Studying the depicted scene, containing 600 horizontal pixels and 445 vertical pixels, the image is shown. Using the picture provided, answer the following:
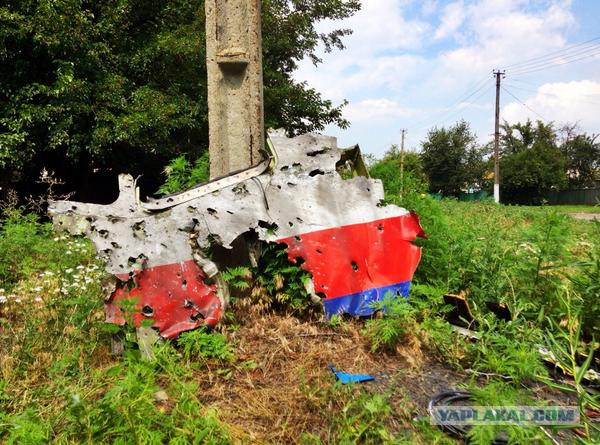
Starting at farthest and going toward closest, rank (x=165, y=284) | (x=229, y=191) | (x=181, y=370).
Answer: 1. (x=229, y=191)
2. (x=165, y=284)
3. (x=181, y=370)

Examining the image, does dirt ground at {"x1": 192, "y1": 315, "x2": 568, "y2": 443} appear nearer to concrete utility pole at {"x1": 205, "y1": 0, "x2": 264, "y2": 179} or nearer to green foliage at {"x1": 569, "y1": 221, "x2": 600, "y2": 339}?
green foliage at {"x1": 569, "y1": 221, "x2": 600, "y2": 339}

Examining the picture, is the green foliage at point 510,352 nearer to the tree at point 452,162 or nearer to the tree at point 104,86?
the tree at point 104,86

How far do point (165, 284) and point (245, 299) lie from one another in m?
0.65

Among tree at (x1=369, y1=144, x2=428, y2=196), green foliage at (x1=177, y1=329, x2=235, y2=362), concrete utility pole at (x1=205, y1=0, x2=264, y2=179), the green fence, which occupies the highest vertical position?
concrete utility pole at (x1=205, y1=0, x2=264, y2=179)

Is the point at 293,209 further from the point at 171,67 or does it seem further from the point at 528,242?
the point at 171,67

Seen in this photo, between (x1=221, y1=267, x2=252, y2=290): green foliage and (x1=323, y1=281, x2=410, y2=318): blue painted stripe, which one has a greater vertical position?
(x1=221, y1=267, x2=252, y2=290): green foliage

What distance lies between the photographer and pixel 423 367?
273cm

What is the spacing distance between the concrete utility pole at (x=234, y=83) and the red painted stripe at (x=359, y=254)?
1191 millimetres

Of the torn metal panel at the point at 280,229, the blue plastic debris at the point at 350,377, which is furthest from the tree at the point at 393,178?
the blue plastic debris at the point at 350,377

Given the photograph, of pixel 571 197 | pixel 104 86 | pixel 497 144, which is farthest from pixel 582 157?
pixel 104 86

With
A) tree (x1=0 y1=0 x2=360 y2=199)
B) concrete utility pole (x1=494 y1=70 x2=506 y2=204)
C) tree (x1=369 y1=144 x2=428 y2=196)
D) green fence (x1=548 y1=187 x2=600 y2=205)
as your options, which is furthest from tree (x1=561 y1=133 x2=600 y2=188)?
tree (x1=369 y1=144 x2=428 y2=196)

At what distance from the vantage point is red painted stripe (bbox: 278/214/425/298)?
3.26m

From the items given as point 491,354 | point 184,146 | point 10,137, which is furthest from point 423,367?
point 184,146

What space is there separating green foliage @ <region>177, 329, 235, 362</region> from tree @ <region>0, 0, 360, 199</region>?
25.2ft
